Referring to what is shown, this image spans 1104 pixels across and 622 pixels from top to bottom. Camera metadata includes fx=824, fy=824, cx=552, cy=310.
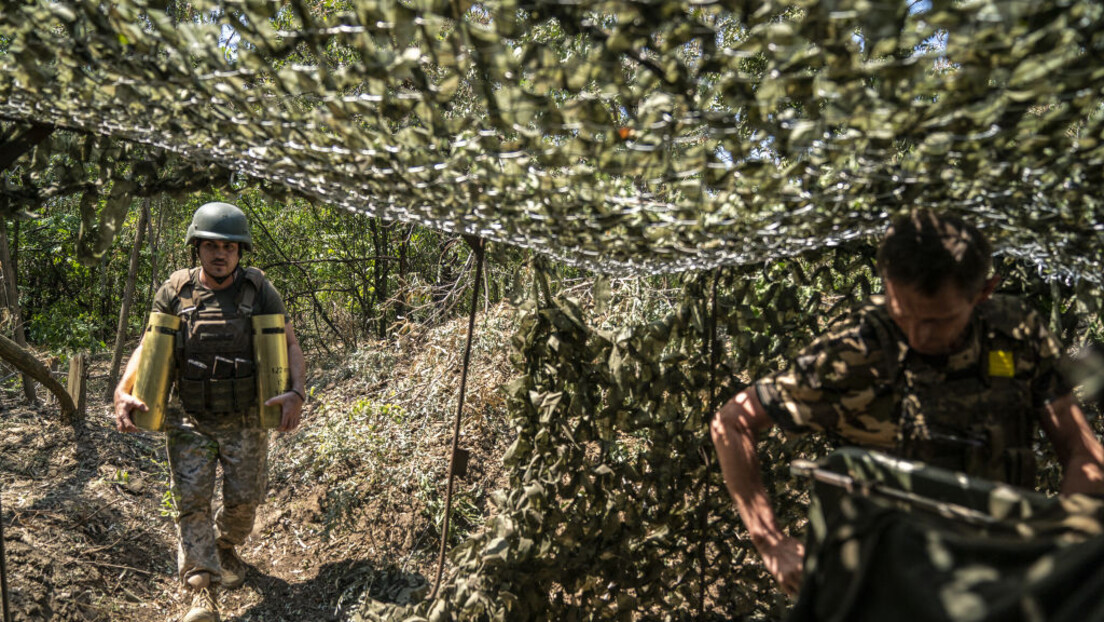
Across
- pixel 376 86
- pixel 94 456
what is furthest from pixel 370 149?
pixel 94 456

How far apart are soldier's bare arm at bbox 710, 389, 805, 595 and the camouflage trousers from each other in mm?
2839

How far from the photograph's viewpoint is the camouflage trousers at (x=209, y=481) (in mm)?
3898

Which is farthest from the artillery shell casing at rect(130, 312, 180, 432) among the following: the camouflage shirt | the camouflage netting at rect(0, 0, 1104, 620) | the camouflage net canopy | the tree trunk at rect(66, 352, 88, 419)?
the camouflage shirt

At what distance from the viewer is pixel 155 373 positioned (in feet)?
12.5

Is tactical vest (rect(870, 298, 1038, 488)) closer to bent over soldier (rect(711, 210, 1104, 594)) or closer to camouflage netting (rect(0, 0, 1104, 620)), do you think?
bent over soldier (rect(711, 210, 1104, 594))

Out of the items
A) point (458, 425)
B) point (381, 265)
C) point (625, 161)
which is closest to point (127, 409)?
point (458, 425)

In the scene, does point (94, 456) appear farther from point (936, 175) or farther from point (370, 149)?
point (936, 175)

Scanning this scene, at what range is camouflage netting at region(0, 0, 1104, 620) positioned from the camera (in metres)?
1.44

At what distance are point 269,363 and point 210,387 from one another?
29 cm

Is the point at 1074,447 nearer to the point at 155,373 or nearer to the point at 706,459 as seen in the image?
the point at 706,459

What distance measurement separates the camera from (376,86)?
167 cm

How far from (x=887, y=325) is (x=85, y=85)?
206cm

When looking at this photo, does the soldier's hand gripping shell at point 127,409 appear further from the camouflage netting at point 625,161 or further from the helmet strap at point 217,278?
the camouflage netting at point 625,161

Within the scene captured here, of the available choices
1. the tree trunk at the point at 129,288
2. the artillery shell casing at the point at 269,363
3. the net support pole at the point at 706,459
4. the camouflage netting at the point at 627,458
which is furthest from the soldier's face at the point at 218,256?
the tree trunk at the point at 129,288
